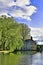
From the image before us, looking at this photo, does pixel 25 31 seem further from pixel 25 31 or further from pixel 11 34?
pixel 11 34

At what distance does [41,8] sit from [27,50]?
1.57 metres

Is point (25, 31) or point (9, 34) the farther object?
point (9, 34)

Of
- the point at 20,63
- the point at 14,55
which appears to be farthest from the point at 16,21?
the point at 20,63

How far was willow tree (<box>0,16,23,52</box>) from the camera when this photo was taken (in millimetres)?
8578

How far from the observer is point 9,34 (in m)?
8.82

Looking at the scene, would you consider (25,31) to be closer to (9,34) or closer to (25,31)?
(25,31)

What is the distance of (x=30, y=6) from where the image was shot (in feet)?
27.4

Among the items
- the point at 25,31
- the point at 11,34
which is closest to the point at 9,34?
the point at 11,34

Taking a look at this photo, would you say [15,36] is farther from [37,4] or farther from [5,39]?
[37,4]

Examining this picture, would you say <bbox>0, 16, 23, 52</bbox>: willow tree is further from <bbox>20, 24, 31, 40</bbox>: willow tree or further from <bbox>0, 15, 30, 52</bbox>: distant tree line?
<bbox>20, 24, 31, 40</bbox>: willow tree

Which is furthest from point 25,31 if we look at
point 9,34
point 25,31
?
point 9,34

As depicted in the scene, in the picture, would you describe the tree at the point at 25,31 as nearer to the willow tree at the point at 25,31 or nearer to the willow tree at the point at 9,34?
the willow tree at the point at 25,31

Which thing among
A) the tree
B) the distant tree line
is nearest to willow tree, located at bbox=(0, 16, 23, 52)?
the distant tree line

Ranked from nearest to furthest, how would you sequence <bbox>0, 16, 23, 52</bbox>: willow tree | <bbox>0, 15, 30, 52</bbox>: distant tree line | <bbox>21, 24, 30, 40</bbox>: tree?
<bbox>21, 24, 30, 40</bbox>: tree
<bbox>0, 15, 30, 52</bbox>: distant tree line
<bbox>0, 16, 23, 52</bbox>: willow tree
